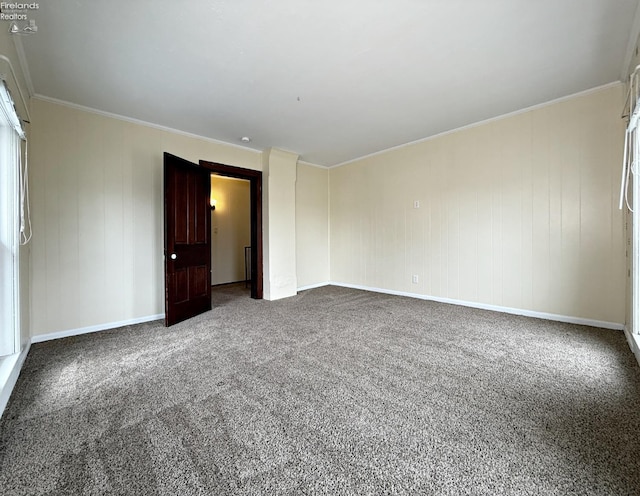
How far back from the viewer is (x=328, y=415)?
5.45 feet

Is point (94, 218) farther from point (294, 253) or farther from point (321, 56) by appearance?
point (321, 56)

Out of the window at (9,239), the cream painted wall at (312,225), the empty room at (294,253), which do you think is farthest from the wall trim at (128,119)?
the cream painted wall at (312,225)

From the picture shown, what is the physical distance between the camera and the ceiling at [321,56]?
6.31ft

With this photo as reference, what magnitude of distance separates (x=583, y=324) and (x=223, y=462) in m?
3.97

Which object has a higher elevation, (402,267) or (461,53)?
(461,53)

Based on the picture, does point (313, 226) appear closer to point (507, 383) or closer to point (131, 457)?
point (507, 383)

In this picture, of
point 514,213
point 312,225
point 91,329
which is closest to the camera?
point 91,329

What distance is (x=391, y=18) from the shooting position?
6.49 ft

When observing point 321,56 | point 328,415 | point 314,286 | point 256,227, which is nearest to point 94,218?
point 256,227

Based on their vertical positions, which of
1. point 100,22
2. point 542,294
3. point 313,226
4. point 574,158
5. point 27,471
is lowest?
point 27,471

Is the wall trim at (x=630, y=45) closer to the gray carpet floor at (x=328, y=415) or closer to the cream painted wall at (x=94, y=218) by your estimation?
the gray carpet floor at (x=328, y=415)

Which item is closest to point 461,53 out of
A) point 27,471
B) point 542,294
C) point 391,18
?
point 391,18

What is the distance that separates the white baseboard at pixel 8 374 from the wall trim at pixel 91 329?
697 millimetres

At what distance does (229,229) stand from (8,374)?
16.8 ft
